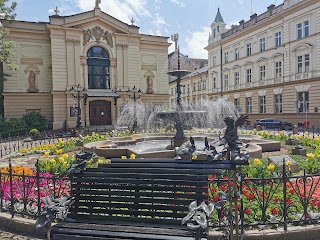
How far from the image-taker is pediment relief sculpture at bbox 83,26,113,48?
1332 inches

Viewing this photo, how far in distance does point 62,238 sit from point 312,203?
182 inches

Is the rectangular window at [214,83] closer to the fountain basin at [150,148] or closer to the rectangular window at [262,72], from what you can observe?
the rectangular window at [262,72]

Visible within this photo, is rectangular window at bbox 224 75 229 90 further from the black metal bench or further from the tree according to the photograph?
the black metal bench

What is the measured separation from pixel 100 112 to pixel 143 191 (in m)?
31.6

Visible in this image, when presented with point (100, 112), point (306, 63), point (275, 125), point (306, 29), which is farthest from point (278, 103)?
point (100, 112)

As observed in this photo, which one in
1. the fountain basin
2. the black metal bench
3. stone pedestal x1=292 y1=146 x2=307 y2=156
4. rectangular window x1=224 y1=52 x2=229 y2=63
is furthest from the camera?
rectangular window x1=224 y1=52 x2=229 y2=63

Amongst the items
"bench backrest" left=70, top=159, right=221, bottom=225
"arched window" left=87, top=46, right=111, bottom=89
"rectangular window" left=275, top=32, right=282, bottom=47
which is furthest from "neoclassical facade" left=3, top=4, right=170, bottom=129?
"bench backrest" left=70, top=159, right=221, bottom=225

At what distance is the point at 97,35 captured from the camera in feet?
112

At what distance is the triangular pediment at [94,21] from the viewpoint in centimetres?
3222

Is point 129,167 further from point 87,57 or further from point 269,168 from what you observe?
point 87,57

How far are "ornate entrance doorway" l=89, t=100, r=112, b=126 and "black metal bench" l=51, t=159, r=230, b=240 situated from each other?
3101 centimetres

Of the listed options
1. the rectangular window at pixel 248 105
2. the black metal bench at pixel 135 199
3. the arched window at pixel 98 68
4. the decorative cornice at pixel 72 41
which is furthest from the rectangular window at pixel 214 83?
the black metal bench at pixel 135 199

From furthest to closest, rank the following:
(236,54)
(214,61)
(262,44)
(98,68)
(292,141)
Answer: (214,61) → (236,54) → (262,44) → (98,68) → (292,141)

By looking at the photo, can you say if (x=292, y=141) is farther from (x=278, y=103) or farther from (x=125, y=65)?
(x=125, y=65)
